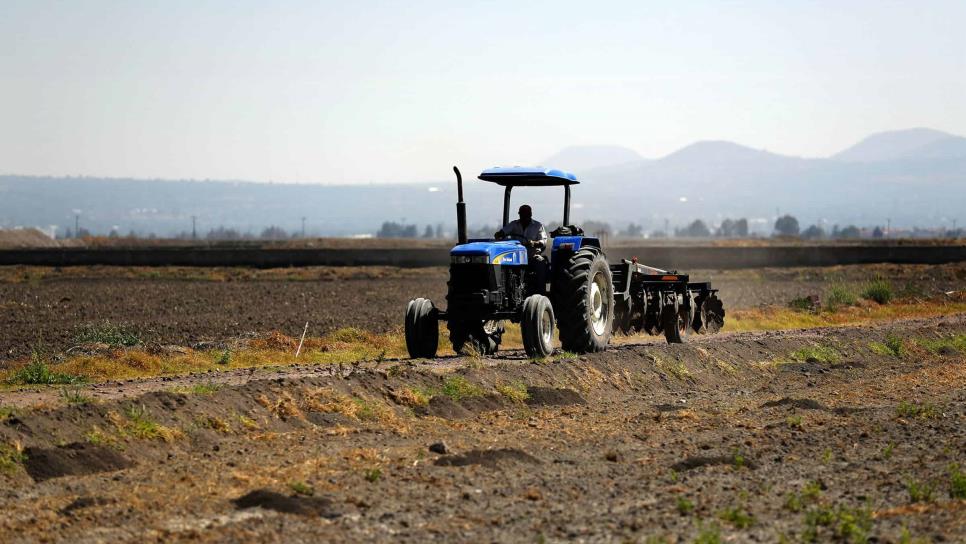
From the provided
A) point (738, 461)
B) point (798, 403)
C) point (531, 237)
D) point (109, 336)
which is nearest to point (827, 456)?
point (738, 461)

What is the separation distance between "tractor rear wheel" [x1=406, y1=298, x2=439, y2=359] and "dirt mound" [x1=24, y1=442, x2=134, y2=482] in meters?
9.22

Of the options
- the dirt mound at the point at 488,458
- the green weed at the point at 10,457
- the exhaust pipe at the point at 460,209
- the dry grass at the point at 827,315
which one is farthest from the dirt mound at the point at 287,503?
the dry grass at the point at 827,315

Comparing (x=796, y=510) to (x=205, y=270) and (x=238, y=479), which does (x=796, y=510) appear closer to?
(x=238, y=479)

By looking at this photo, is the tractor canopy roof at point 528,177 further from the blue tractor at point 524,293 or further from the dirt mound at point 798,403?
the dirt mound at point 798,403

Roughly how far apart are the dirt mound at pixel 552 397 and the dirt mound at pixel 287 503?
7151 mm

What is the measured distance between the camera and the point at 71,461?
12.7 meters

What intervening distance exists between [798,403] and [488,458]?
651 cm

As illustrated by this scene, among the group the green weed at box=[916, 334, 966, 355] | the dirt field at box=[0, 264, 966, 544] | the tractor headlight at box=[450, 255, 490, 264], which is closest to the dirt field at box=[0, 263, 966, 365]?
the dirt field at box=[0, 264, 966, 544]

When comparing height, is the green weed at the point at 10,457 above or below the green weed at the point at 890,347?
above

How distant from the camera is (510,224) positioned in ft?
74.0

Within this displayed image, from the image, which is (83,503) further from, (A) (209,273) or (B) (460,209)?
(A) (209,273)

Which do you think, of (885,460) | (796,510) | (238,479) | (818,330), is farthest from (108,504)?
(818,330)

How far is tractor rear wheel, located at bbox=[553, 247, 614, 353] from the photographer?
2164 centimetres

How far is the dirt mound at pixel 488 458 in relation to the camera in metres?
13.1
